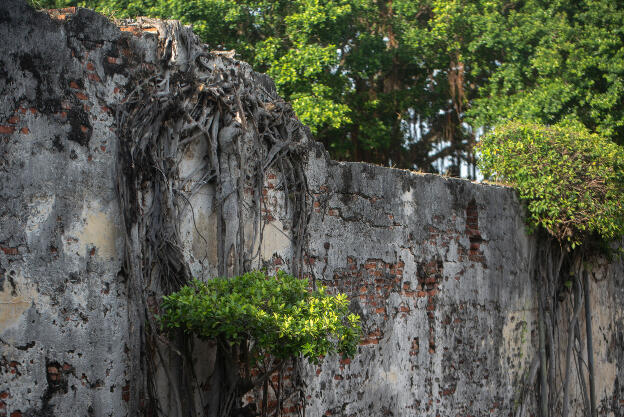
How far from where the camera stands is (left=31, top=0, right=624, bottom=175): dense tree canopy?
1138cm

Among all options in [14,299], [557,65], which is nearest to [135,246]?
[14,299]

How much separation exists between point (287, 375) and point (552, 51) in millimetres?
9041

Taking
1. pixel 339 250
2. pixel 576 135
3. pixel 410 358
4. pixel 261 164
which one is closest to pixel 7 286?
pixel 261 164

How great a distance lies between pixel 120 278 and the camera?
143 inches

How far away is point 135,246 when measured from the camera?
3.67m

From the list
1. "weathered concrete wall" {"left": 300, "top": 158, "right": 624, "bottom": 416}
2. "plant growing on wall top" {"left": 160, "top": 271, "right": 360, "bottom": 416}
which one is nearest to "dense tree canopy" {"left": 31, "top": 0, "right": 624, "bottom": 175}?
"weathered concrete wall" {"left": 300, "top": 158, "right": 624, "bottom": 416}

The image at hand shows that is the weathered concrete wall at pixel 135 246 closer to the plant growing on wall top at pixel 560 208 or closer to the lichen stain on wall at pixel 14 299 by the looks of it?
the lichen stain on wall at pixel 14 299

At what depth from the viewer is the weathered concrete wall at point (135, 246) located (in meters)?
3.37

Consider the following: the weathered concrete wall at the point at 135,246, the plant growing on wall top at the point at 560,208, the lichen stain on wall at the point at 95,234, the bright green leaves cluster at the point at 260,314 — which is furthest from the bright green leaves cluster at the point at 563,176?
the lichen stain on wall at the point at 95,234

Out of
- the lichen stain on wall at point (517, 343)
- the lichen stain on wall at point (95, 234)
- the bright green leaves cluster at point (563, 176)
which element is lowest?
the lichen stain on wall at point (517, 343)

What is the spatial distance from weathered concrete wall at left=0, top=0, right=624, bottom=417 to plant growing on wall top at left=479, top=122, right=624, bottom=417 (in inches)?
39.9

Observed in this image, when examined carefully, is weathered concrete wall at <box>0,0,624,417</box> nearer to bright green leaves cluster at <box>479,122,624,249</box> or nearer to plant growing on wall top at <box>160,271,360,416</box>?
plant growing on wall top at <box>160,271,360,416</box>

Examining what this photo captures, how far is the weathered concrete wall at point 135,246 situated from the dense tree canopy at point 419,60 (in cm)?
584

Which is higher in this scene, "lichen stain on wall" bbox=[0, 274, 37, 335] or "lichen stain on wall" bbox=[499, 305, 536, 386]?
"lichen stain on wall" bbox=[0, 274, 37, 335]
